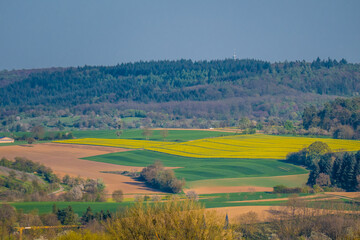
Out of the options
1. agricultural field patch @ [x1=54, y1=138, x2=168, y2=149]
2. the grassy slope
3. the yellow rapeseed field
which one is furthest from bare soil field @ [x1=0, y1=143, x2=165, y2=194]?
Answer: the yellow rapeseed field

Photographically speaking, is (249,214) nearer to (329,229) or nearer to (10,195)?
(329,229)

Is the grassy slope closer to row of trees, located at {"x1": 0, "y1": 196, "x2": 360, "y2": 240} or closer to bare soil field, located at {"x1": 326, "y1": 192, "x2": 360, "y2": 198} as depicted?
bare soil field, located at {"x1": 326, "y1": 192, "x2": 360, "y2": 198}

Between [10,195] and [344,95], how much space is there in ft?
387

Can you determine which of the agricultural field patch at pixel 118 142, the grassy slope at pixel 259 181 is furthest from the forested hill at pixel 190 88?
the grassy slope at pixel 259 181

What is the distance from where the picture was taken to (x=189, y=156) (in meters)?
67.5

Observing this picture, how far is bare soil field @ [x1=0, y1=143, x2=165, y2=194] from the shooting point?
4926 centimetres

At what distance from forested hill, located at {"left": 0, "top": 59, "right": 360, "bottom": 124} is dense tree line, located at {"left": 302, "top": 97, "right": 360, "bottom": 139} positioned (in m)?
37.1

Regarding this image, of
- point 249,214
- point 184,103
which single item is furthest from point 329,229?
point 184,103

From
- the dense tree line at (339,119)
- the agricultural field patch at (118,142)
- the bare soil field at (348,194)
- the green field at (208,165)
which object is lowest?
the bare soil field at (348,194)

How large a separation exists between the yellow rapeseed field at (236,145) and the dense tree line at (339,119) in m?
4.76

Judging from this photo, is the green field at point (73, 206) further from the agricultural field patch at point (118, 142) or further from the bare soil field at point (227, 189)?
the agricultural field patch at point (118, 142)

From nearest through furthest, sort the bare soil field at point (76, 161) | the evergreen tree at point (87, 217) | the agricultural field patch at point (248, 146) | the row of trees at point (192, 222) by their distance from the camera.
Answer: the row of trees at point (192, 222) < the evergreen tree at point (87, 217) < the bare soil field at point (76, 161) < the agricultural field patch at point (248, 146)

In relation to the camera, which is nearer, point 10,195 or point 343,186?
point 10,195

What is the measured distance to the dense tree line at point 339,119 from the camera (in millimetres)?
75312
